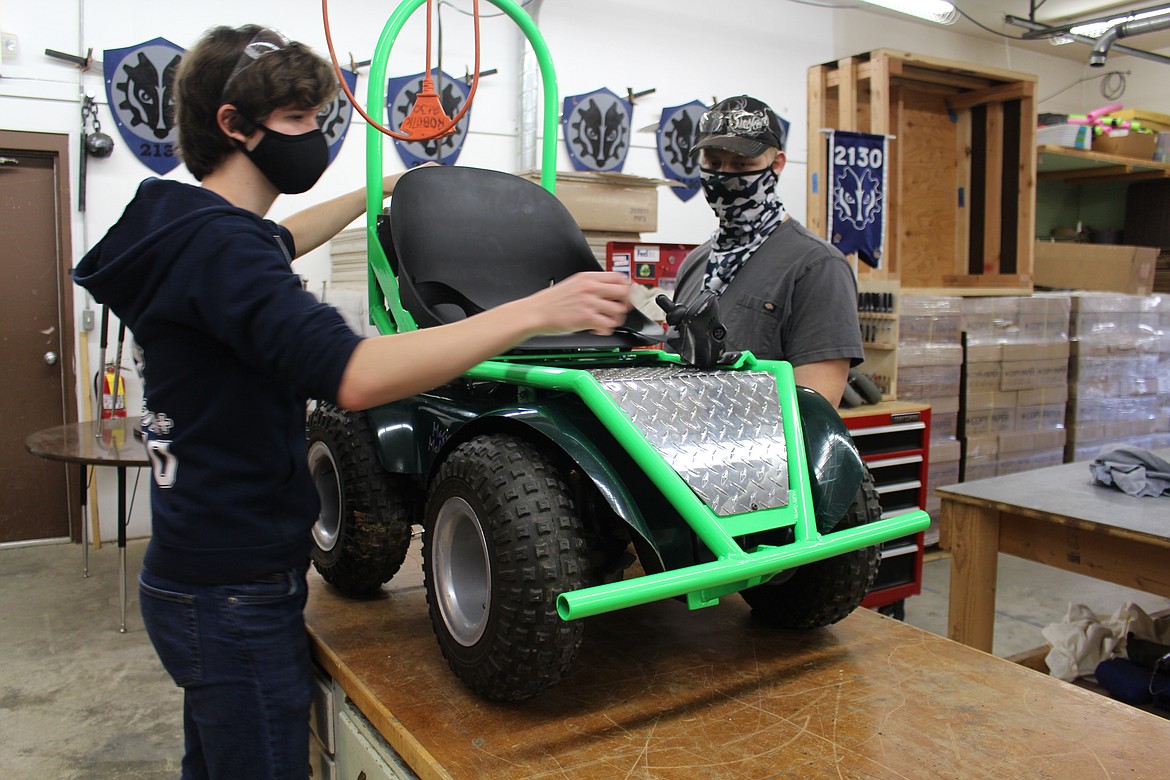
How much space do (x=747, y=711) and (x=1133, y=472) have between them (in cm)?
187

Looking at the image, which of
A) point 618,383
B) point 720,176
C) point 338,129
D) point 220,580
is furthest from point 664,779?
point 338,129

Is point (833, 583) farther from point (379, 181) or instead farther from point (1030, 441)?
point (1030, 441)

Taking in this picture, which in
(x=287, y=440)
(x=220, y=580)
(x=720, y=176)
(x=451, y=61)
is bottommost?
(x=220, y=580)

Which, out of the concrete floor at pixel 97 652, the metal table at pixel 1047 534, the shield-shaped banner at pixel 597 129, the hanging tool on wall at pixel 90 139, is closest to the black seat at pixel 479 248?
the metal table at pixel 1047 534

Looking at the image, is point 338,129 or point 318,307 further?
point 338,129

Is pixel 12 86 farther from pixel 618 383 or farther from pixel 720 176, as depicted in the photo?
pixel 618 383

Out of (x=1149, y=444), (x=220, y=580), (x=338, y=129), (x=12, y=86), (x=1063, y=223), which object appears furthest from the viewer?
(x=1063, y=223)

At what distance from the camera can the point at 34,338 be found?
4.55 m

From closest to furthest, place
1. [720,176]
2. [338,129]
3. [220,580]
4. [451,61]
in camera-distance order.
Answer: [220,580], [720,176], [338,129], [451,61]

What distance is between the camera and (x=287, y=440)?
108cm

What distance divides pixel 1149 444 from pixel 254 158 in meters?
6.49

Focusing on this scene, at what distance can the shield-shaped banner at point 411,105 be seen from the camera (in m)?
4.87

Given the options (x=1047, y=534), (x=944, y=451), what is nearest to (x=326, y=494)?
(x=1047, y=534)

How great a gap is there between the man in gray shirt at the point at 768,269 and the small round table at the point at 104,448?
6.76ft
